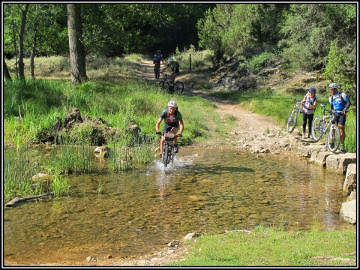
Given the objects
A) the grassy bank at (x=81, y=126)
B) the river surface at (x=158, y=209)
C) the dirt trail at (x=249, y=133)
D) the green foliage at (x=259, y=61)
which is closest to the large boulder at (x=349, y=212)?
the river surface at (x=158, y=209)

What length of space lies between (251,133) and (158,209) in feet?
33.9

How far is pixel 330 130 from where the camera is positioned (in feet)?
46.9

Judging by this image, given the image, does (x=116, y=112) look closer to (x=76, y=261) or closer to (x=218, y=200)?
(x=218, y=200)

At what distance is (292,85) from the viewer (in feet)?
89.8

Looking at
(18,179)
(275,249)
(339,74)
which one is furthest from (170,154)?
(339,74)

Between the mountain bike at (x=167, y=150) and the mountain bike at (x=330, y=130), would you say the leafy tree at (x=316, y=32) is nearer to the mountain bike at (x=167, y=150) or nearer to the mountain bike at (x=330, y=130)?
the mountain bike at (x=330, y=130)

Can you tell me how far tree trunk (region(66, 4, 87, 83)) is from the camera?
73.0ft

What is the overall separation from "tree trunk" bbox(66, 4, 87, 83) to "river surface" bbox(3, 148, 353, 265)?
11.3m

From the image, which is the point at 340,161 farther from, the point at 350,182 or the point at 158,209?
the point at 158,209

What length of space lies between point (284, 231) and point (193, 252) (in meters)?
2.03

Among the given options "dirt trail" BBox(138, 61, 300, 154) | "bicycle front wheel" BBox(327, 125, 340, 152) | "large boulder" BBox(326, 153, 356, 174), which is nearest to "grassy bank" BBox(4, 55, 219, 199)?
"dirt trail" BBox(138, 61, 300, 154)

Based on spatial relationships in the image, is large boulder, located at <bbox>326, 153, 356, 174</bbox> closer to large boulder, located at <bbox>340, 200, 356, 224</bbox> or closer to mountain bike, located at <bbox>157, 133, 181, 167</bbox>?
large boulder, located at <bbox>340, 200, 356, 224</bbox>

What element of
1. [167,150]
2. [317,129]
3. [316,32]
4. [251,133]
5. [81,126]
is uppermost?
[316,32]

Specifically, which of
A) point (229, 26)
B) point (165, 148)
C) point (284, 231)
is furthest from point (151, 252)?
point (229, 26)
